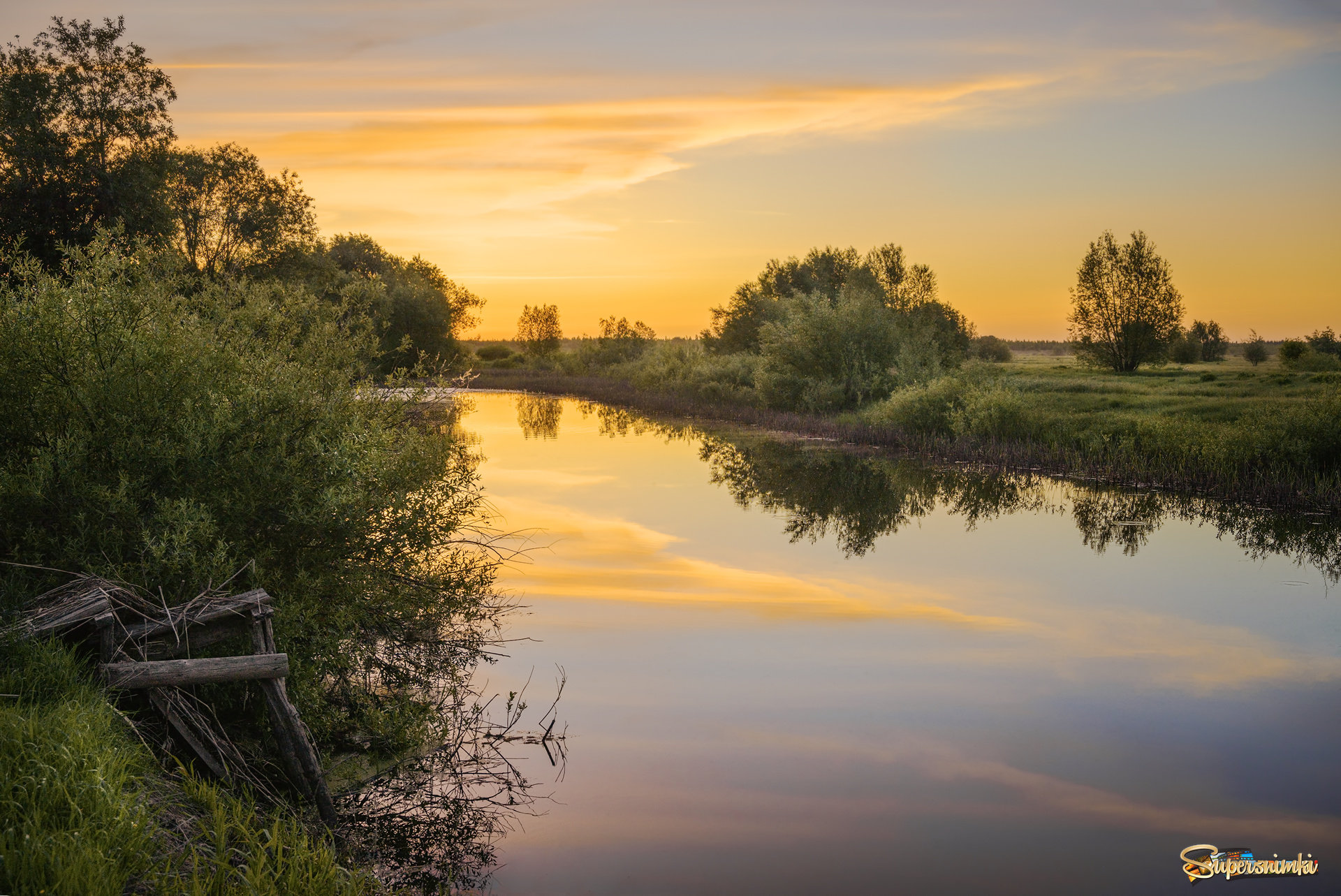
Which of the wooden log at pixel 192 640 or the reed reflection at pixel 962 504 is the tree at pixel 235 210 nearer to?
the reed reflection at pixel 962 504

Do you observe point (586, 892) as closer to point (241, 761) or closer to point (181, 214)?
point (241, 761)

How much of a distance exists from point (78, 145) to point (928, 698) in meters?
30.4

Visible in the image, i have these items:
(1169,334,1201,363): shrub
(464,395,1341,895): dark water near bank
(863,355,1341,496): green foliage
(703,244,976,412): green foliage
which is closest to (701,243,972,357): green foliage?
(703,244,976,412): green foliage

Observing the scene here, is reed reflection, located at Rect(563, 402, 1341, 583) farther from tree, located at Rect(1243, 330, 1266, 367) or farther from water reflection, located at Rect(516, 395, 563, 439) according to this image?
tree, located at Rect(1243, 330, 1266, 367)

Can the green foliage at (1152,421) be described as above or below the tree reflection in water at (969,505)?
above

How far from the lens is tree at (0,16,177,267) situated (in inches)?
→ 1062

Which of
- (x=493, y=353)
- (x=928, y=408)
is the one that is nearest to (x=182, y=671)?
(x=928, y=408)

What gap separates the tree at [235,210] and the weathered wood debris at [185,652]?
39014 mm

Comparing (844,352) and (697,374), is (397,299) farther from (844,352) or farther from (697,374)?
(844,352)

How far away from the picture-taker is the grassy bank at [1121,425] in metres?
21.1

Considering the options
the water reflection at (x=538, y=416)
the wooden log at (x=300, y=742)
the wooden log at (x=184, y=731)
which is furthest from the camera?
the water reflection at (x=538, y=416)

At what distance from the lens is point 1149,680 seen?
10.2 m

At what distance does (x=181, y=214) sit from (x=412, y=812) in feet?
127

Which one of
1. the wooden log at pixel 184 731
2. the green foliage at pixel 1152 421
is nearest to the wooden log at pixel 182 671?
the wooden log at pixel 184 731
